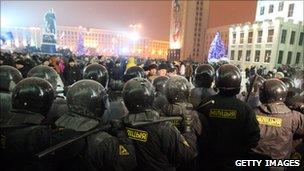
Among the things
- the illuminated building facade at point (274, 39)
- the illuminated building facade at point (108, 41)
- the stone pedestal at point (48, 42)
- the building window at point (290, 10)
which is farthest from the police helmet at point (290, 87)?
the illuminated building facade at point (108, 41)

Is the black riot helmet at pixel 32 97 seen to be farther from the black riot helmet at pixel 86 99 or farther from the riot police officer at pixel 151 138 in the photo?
the riot police officer at pixel 151 138

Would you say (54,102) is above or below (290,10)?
below

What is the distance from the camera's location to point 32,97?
3.07 meters


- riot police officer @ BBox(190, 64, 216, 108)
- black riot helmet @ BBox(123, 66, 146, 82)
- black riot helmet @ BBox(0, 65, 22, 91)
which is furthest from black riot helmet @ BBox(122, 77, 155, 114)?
black riot helmet @ BBox(123, 66, 146, 82)

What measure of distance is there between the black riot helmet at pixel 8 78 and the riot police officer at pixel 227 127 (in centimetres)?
292

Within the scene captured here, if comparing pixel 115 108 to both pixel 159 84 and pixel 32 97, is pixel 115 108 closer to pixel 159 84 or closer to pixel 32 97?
pixel 159 84

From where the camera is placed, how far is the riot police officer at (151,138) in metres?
2.70

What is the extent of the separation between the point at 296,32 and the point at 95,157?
144 ft

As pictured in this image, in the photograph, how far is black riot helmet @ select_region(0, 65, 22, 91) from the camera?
4.36 m

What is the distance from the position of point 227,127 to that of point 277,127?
623 mm

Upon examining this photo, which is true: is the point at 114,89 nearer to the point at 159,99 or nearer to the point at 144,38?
the point at 159,99

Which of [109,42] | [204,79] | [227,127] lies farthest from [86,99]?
[109,42]

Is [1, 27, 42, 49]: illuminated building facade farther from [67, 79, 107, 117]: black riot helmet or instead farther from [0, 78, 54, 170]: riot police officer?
[67, 79, 107, 117]: black riot helmet

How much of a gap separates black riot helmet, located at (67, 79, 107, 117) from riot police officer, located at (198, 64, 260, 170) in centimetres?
128
